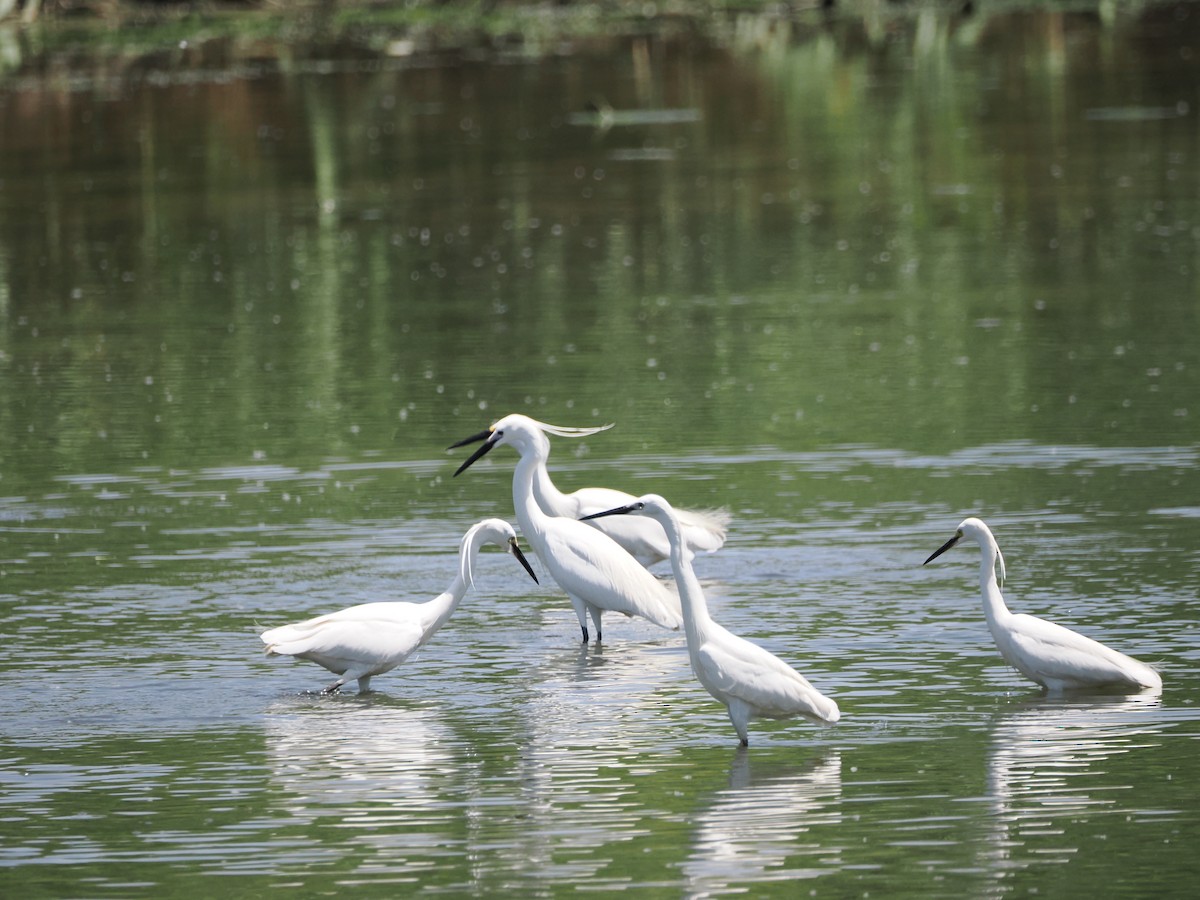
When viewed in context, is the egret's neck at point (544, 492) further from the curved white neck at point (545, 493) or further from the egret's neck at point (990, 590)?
the egret's neck at point (990, 590)

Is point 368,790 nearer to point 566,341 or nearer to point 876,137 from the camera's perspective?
point 566,341

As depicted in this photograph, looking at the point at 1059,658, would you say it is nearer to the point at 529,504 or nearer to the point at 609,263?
the point at 529,504

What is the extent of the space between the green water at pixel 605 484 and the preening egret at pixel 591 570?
262mm

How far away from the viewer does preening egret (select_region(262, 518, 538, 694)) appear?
35.8ft

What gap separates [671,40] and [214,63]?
35.4 ft

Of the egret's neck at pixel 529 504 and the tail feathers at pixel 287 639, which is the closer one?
the tail feathers at pixel 287 639

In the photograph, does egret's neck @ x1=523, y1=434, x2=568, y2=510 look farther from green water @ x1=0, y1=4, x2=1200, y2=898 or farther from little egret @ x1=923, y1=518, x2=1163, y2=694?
little egret @ x1=923, y1=518, x2=1163, y2=694

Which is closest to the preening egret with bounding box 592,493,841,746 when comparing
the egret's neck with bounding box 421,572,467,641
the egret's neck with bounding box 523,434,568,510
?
the egret's neck with bounding box 421,572,467,641

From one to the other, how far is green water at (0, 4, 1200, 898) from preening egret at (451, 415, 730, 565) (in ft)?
1.09

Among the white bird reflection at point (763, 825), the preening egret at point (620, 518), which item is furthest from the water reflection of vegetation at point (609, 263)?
the white bird reflection at point (763, 825)

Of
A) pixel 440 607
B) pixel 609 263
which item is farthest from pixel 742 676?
pixel 609 263

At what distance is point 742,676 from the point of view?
31.8 feet

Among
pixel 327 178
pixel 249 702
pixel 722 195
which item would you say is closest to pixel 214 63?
pixel 327 178

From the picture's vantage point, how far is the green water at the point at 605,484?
896 centimetres
